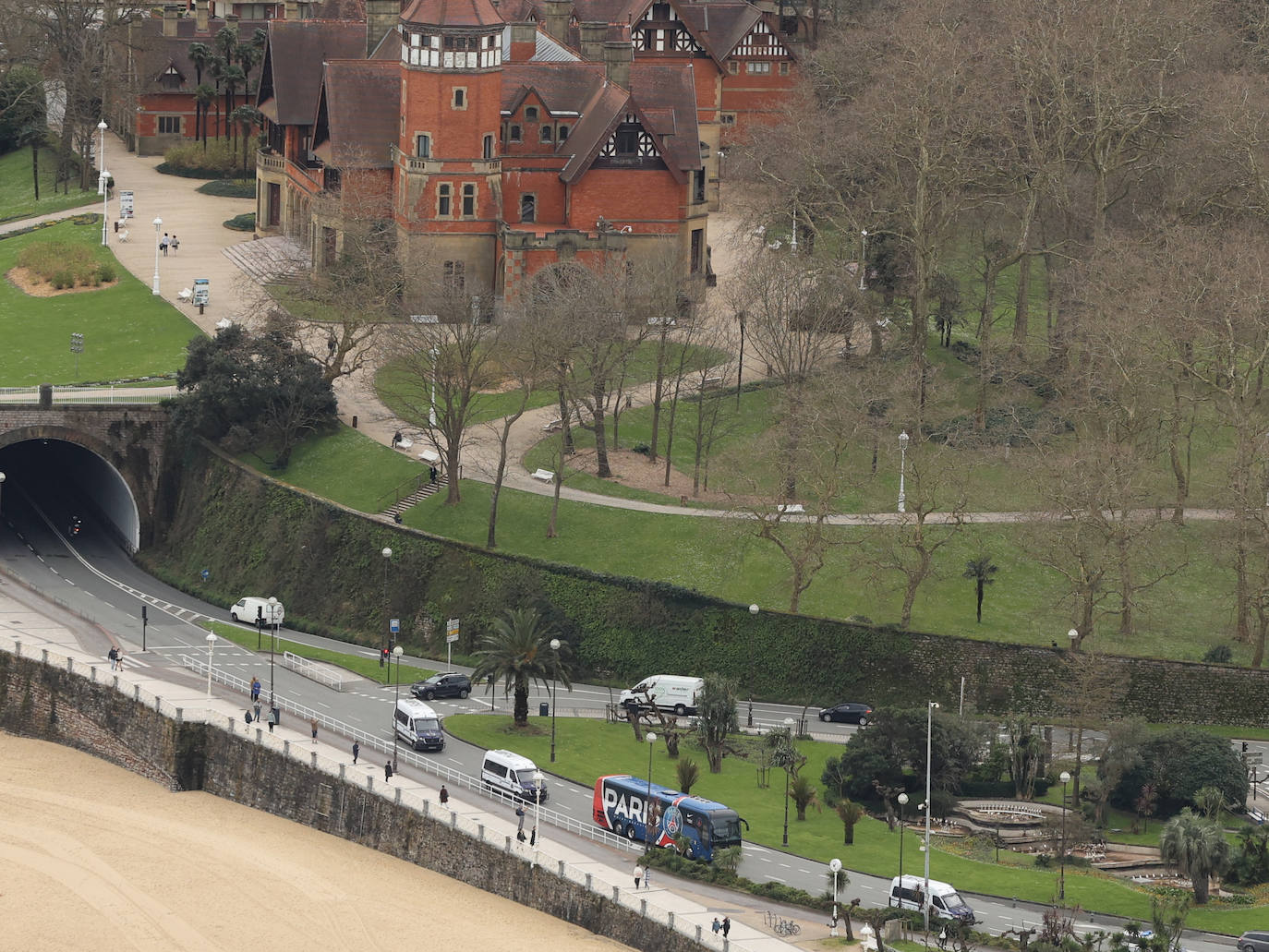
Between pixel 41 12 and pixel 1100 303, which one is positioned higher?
pixel 41 12

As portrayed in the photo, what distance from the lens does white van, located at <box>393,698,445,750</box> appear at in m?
102

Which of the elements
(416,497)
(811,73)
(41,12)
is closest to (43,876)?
(416,497)

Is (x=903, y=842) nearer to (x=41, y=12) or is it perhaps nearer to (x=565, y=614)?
(x=565, y=614)

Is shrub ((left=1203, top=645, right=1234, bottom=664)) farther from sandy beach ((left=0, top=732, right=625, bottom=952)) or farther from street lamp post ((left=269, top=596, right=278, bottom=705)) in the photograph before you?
street lamp post ((left=269, top=596, right=278, bottom=705))

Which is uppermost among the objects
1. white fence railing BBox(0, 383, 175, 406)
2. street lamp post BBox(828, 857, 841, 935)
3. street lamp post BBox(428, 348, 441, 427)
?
street lamp post BBox(428, 348, 441, 427)

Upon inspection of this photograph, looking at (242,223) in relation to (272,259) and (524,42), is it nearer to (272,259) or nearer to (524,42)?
(272,259)

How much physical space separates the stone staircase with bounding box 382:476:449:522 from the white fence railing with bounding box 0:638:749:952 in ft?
46.7

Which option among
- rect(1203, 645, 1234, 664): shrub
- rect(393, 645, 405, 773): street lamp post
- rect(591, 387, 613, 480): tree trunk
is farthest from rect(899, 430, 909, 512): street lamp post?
rect(393, 645, 405, 773): street lamp post

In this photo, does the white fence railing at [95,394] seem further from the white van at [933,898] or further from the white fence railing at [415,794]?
the white van at [933,898]

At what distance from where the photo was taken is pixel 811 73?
167500 mm

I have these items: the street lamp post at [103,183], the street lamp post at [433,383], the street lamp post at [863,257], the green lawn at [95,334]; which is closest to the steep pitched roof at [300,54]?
the street lamp post at [103,183]

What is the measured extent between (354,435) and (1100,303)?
3624 cm

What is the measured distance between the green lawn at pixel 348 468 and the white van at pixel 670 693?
19.8 meters

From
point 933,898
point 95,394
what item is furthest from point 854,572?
point 95,394
